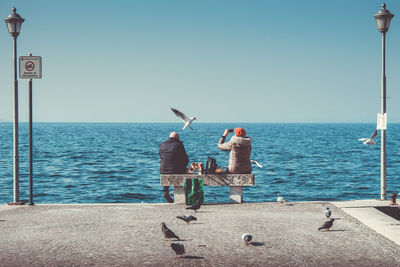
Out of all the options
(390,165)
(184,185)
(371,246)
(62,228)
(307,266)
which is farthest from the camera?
(390,165)

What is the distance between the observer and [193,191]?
490 inches

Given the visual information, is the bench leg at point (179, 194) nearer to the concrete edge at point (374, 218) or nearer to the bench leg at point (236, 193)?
the bench leg at point (236, 193)

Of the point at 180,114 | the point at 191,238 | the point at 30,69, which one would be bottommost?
the point at 191,238

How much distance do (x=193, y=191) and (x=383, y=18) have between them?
6.42 m

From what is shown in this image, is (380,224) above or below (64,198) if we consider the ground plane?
above

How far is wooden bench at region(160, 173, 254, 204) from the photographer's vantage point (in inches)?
495

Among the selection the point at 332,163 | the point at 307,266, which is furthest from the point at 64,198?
the point at 332,163

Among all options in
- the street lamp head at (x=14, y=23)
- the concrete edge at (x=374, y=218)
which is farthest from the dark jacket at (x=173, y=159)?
the street lamp head at (x=14, y=23)

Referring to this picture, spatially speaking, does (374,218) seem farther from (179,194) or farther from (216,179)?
(179,194)

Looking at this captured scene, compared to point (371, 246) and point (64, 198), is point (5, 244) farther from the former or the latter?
point (64, 198)

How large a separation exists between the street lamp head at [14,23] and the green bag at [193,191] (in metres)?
5.55

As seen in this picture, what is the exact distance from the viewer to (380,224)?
9969 millimetres

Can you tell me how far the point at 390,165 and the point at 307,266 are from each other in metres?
39.1

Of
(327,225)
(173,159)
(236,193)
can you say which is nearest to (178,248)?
(327,225)
